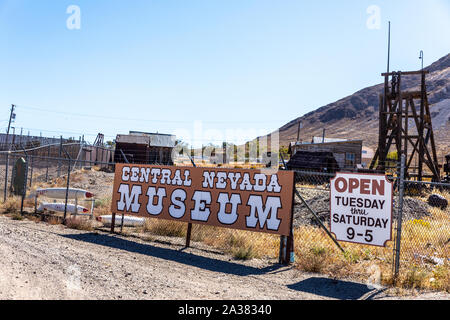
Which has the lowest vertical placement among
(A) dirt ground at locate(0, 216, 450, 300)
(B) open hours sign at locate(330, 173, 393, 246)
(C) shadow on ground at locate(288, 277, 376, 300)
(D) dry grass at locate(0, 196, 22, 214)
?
(C) shadow on ground at locate(288, 277, 376, 300)

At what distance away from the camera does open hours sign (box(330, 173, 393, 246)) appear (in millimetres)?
8039

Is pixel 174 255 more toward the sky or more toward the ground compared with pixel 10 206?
more toward the ground

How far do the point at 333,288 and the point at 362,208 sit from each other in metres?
1.87

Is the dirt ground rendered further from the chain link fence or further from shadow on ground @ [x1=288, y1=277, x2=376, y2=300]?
the chain link fence

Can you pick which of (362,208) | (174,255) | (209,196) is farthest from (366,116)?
(174,255)

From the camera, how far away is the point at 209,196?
1054 cm

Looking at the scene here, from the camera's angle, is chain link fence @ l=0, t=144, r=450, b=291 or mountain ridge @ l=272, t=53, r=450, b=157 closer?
chain link fence @ l=0, t=144, r=450, b=291

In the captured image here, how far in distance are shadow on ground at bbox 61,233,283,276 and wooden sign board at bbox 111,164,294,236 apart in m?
0.99

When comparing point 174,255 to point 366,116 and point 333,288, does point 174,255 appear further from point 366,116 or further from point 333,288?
point 366,116

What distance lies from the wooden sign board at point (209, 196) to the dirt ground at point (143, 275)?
96cm

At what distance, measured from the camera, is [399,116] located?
22.0m

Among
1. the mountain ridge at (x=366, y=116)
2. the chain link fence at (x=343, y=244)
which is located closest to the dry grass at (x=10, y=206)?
the chain link fence at (x=343, y=244)

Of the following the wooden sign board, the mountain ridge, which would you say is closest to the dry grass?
the wooden sign board
